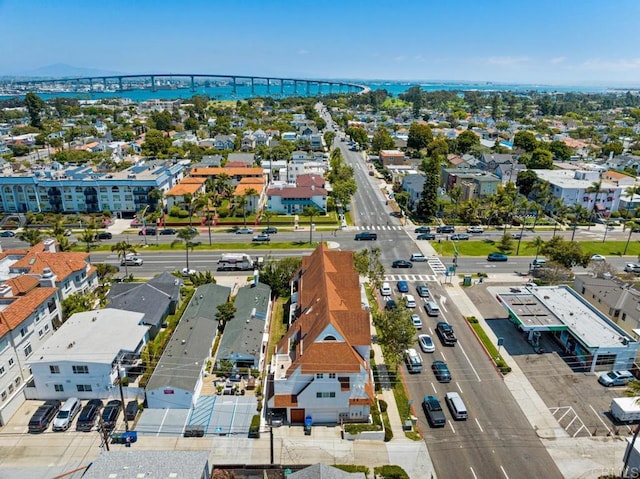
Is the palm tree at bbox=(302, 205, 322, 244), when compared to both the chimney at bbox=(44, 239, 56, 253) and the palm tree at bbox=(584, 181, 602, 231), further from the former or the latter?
the palm tree at bbox=(584, 181, 602, 231)

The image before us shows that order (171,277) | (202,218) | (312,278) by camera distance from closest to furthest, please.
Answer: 1. (312,278)
2. (171,277)
3. (202,218)

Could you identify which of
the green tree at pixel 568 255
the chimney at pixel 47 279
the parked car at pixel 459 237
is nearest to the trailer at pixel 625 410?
the green tree at pixel 568 255

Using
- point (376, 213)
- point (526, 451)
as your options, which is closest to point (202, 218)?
point (376, 213)

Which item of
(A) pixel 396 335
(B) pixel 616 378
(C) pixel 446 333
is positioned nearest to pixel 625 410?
(B) pixel 616 378

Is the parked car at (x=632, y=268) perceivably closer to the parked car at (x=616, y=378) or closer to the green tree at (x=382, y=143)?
the parked car at (x=616, y=378)

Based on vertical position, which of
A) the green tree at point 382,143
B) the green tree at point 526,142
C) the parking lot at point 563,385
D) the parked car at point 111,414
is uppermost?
the green tree at point 526,142

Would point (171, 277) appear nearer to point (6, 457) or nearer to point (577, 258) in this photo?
point (6, 457)
